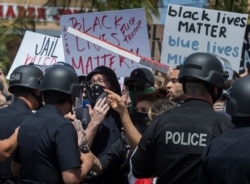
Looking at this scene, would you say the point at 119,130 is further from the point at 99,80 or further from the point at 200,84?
the point at 200,84

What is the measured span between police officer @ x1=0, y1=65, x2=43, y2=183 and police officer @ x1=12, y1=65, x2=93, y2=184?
1.33 ft

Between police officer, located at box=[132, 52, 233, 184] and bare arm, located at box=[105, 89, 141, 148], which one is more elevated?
police officer, located at box=[132, 52, 233, 184]

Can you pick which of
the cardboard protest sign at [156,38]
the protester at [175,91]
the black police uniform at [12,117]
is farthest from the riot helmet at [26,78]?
the cardboard protest sign at [156,38]

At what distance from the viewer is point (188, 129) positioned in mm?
4703

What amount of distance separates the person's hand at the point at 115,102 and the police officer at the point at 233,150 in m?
1.76

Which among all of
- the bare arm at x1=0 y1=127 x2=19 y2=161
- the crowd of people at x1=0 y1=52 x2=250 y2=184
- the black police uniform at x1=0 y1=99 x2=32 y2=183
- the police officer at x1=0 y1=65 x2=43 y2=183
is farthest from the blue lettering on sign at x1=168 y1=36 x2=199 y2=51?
the bare arm at x1=0 y1=127 x2=19 y2=161

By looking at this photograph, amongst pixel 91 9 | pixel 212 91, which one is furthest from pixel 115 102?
pixel 91 9

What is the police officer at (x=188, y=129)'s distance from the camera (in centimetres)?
469

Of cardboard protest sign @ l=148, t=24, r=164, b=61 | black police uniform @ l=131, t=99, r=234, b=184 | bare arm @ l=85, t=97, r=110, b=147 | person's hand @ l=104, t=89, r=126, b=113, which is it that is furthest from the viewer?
cardboard protest sign @ l=148, t=24, r=164, b=61

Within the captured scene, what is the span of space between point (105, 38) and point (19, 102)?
2161 millimetres

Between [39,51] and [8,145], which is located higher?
[8,145]

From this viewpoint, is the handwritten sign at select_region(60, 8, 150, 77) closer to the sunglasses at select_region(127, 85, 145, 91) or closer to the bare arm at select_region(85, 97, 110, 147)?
the sunglasses at select_region(127, 85, 145, 91)

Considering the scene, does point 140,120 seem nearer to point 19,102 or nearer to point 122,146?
point 122,146

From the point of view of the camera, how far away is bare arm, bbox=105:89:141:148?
585 cm
